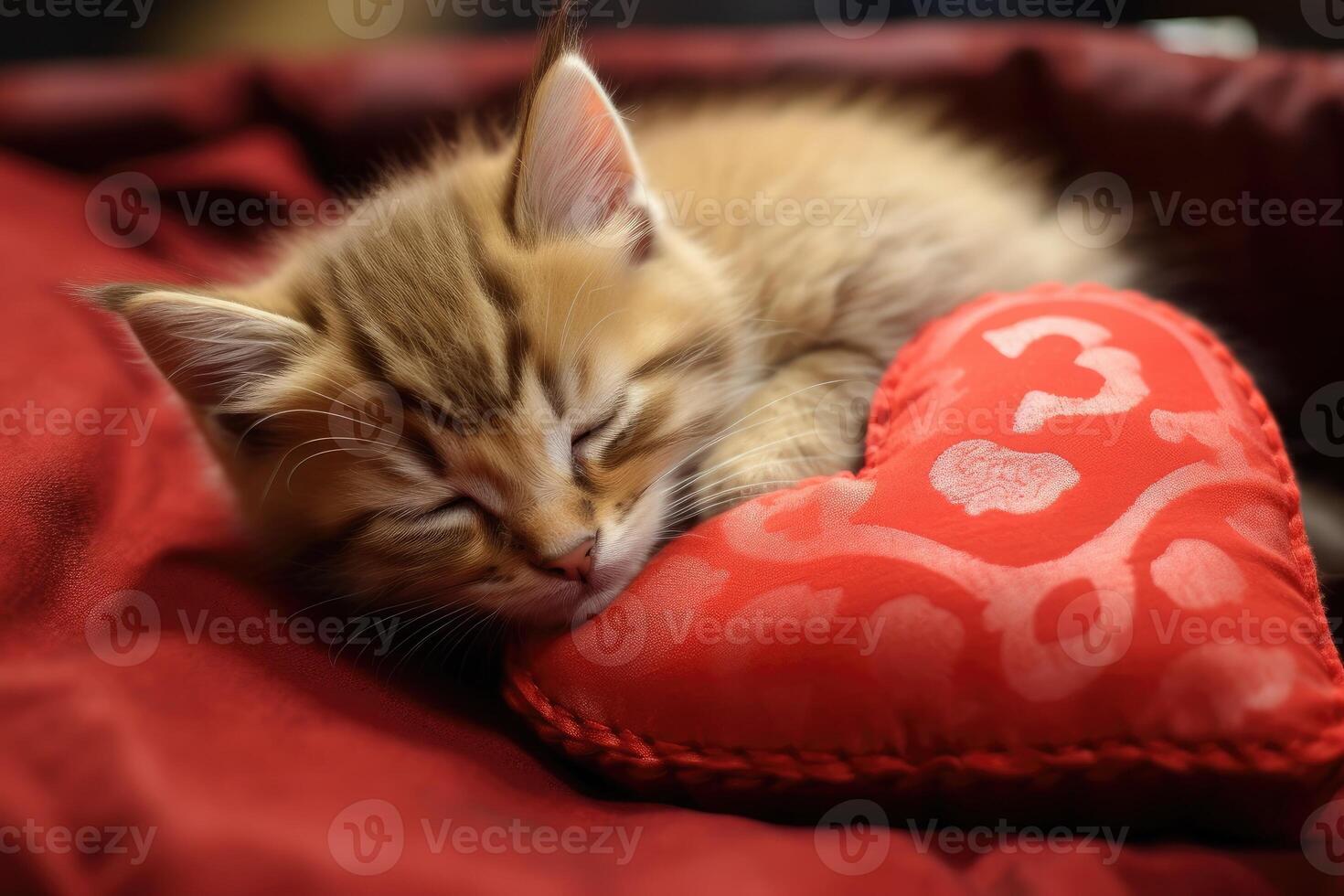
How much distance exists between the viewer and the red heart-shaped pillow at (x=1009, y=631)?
30.4 inches

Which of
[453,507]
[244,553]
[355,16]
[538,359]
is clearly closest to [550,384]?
[538,359]

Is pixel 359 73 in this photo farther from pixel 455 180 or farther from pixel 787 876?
pixel 787 876

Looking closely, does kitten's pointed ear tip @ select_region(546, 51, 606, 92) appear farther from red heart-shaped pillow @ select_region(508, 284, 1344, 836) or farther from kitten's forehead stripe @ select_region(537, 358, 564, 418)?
red heart-shaped pillow @ select_region(508, 284, 1344, 836)

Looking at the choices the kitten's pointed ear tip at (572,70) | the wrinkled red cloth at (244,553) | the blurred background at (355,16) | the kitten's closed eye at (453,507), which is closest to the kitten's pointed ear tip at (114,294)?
the wrinkled red cloth at (244,553)

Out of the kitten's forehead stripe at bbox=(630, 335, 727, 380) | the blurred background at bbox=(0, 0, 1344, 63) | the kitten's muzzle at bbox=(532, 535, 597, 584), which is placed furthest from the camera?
the blurred background at bbox=(0, 0, 1344, 63)

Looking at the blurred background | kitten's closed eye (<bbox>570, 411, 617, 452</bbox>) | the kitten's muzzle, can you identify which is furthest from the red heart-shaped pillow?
the blurred background

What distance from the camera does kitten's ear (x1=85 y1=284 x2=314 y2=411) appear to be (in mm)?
990

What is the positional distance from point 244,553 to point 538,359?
49 centimetres

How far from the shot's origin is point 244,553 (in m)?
1.21

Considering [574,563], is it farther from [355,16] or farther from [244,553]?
[355,16]

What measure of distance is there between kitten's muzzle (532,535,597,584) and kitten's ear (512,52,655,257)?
14.7 inches

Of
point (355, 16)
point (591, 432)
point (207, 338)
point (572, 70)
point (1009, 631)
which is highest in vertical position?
point (355, 16)

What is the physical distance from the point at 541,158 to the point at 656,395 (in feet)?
0.98

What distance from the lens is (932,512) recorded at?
91cm
